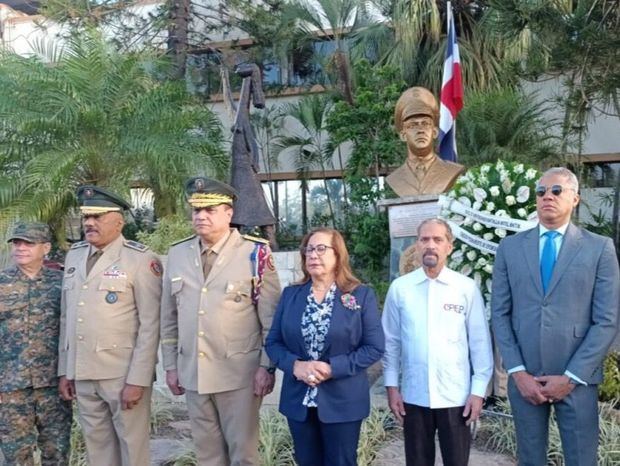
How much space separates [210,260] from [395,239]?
2813 mm

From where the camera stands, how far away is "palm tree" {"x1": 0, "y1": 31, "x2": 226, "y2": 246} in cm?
815

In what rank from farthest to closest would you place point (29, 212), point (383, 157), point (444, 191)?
point (383, 157), point (29, 212), point (444, 191)

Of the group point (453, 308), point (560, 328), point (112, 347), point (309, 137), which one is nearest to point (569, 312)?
point (560, 328)

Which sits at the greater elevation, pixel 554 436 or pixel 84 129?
pixel 84 129

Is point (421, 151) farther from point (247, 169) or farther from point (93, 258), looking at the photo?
point (93, 258)

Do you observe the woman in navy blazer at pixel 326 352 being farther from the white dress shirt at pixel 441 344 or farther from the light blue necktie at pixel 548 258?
the light blue necktie at pixel 548 258

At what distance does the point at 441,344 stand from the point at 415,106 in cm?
320

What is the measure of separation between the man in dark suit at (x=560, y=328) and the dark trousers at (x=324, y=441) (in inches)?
29.8

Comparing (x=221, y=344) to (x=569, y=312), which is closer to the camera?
(x=569, y=312)

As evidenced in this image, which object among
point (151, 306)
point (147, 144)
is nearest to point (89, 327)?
point (151, 306)

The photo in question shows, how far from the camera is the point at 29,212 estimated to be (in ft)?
26.4

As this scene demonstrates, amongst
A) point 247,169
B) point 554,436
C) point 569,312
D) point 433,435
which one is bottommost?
point 554,436

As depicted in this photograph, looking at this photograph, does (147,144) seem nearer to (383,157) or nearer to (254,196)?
(254,196)

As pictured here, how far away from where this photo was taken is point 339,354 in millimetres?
2748
